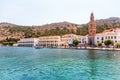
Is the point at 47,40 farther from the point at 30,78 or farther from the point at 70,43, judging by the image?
the point at 30,78

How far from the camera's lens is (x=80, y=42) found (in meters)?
134

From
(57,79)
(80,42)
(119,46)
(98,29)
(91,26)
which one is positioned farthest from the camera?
(98,29)

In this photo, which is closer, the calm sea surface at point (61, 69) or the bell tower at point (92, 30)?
the calm sea surface at point (61, 69)

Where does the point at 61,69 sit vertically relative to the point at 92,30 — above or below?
below

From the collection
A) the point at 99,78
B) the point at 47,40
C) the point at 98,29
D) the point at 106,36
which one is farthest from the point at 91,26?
the point at 99,78

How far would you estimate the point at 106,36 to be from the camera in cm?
11294

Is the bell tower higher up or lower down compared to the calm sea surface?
higher up

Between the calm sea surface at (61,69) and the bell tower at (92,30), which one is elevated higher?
the bell tower at (92,30)

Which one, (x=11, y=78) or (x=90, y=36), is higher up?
(x=90, y=36)

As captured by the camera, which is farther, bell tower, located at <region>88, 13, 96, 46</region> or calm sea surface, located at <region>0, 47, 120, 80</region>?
bell tower, located at <region>88, 13, 96, 46</region>

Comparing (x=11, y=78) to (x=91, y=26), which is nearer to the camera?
(x=11, y=78)

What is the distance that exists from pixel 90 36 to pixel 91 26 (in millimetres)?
6001

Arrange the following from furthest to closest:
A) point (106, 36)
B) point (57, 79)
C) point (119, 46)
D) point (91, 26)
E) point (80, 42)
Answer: point (80, 42) < point (91, 26) < point (106, 36) < point (119, 46) < point (57, 79)

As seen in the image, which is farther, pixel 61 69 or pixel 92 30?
pixel 92 30
